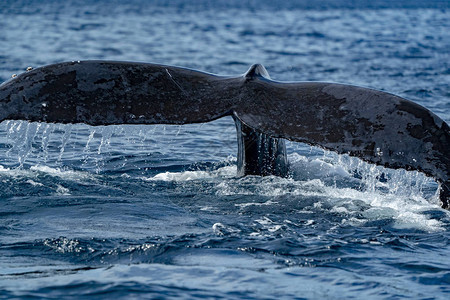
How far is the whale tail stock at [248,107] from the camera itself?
5.37 metres

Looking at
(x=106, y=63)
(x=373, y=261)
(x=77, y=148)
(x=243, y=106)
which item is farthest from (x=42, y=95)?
(x=77, y=148)

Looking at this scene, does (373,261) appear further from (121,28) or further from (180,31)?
(121,28)

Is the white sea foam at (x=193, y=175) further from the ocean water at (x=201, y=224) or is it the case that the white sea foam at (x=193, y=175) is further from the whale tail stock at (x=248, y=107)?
the whale tail stock at (x=248, y=107)

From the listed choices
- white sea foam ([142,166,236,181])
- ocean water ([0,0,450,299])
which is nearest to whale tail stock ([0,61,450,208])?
ocean water ([0,0,450,299])

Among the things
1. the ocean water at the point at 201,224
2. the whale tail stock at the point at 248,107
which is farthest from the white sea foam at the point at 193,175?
the whale tail stock at the point at 248,107

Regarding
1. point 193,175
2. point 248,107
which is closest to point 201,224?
point 248,107

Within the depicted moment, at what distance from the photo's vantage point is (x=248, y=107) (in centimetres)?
603

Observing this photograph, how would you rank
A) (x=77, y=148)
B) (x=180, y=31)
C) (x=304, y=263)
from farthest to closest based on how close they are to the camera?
(x=180, y=31)
(x=77, y=148)
(x=304, y=263)

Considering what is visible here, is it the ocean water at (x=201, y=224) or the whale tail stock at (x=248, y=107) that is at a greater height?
the whale tail stock at (x=248, y=107)

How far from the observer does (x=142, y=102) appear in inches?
238

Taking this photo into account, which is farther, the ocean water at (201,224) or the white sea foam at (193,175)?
the white sea foam at (193,175)

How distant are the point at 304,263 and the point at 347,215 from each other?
124 centimetres

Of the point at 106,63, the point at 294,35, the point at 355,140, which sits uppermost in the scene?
the point at 294,35

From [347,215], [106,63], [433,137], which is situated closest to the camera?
[433,137]
